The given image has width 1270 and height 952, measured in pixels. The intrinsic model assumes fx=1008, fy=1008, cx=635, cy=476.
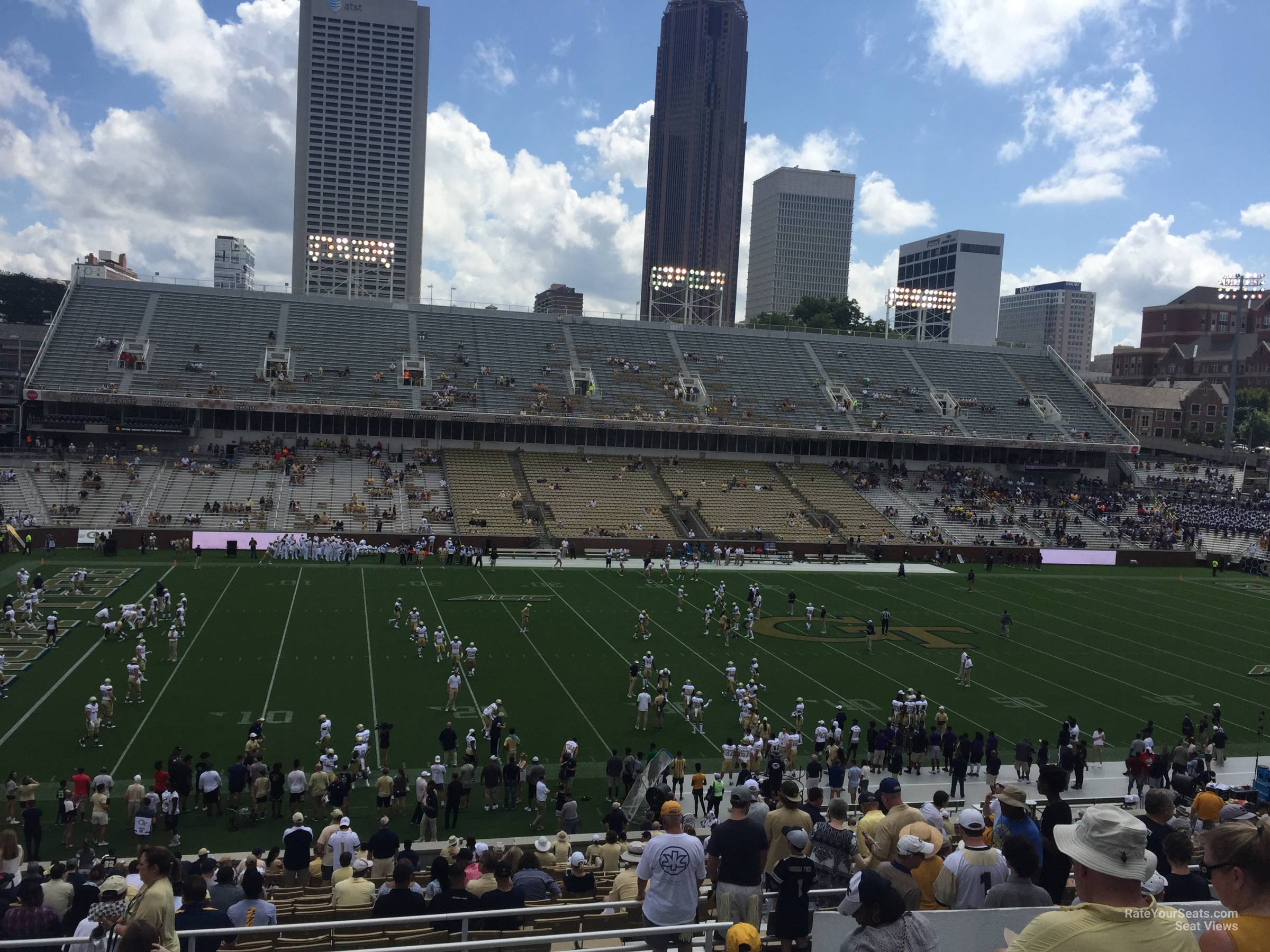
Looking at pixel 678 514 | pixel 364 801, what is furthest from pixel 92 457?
pixel 364 801

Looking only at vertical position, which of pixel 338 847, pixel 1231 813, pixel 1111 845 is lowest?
pixel 338 847

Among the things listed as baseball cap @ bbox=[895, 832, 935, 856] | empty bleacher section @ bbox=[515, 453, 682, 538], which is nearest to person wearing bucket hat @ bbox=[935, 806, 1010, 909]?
baseball cap @ bbox=[895, 832, 935, 856]

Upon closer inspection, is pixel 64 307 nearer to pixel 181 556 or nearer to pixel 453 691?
pixel 181 556

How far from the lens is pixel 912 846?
6.36 metres

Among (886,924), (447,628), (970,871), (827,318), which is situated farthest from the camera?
(827,318)

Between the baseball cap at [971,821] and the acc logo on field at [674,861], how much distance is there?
1893 millimetres

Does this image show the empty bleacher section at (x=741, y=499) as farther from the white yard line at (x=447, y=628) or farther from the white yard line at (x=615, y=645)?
the white yard line at (x=447, y=628)

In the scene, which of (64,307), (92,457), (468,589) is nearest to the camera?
(468,589)

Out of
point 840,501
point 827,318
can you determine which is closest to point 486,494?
point 840,501

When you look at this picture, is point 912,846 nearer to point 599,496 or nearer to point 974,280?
point 599,496

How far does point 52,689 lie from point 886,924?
24.4 meters

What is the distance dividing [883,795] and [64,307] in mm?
64376

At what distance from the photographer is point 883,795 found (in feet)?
26.7

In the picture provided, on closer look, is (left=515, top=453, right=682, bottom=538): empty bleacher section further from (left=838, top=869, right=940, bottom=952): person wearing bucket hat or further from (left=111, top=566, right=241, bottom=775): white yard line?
(left=838, top=869, right=940, bottom=952): person wearing bucket hat
